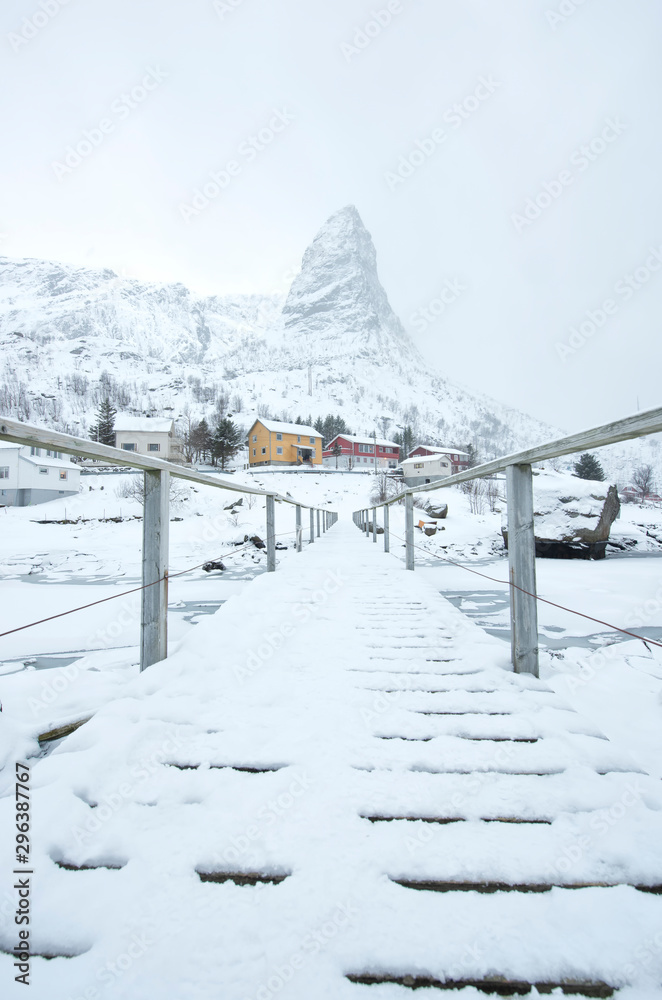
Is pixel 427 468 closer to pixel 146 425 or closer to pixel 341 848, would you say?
pixel 146 425

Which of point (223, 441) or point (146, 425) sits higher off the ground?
point (146, 425)

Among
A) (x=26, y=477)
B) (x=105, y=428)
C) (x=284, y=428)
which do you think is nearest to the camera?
(x=26, y=477)

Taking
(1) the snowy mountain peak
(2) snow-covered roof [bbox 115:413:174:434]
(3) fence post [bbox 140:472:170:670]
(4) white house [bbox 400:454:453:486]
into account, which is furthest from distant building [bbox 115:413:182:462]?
(1) the snowy mountain peak

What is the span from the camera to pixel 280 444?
41.0 meters

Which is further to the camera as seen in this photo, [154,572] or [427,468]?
[427,468]

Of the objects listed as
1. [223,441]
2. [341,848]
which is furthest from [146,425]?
[341,848]

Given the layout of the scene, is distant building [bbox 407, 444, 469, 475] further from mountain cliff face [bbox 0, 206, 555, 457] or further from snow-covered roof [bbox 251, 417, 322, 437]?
mountain cliff face [bbox 0, 206, 555, 457]

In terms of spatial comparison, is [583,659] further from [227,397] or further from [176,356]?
[176,356]

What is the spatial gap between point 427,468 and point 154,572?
39.3 meters

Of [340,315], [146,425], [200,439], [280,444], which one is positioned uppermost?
[340,315]

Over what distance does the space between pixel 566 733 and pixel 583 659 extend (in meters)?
2.41

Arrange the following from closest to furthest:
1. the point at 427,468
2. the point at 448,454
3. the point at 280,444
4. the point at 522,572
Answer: the point at 522,572 < the point at 427,468 < the point at 280,444 < the point at 448,454

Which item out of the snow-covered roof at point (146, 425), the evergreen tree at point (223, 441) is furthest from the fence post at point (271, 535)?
the snow-covered roof at point (146, 425)

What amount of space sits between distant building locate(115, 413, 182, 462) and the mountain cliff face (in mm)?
26787
